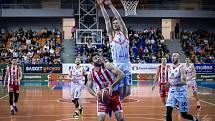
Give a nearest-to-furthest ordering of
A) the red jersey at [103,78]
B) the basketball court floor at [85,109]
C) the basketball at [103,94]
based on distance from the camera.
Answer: the basketball at [103,94] < the red jersey at [103,78] < the basketball court floor at [85,109]

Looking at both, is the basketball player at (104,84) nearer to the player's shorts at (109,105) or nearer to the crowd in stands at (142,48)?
the player's shorts at (109,105)

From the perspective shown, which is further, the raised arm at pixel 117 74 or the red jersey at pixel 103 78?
the red jersey at pixel 103 78

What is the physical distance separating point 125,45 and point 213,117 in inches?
328

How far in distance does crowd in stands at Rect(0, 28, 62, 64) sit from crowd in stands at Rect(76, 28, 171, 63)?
2545 millimetres

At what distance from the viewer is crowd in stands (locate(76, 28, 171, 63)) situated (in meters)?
41.3

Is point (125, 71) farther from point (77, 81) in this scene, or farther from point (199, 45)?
point (199, 45)

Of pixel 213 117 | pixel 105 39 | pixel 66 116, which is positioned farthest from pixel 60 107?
pixel 105 39

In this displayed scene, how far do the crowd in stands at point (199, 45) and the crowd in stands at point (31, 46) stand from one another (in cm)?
1256

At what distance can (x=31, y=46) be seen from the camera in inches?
1714

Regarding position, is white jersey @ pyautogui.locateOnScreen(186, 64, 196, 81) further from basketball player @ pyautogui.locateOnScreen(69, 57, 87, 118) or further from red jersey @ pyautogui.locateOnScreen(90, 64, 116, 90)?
red jersey @ pyautogui.locateOnScreen(90, 64, 116, 90)

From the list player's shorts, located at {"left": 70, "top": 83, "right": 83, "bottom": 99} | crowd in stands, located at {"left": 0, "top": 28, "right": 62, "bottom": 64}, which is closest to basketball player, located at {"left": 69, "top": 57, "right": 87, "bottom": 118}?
player's shorts, located at {"left": 70, "top": 83, "right": 83, "bottom": 99}

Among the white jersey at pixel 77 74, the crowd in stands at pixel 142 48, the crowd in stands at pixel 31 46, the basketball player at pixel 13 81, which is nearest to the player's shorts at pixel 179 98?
the white jersey at pixel 77 74

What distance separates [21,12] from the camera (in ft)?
150

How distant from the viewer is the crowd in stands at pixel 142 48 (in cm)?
4131
